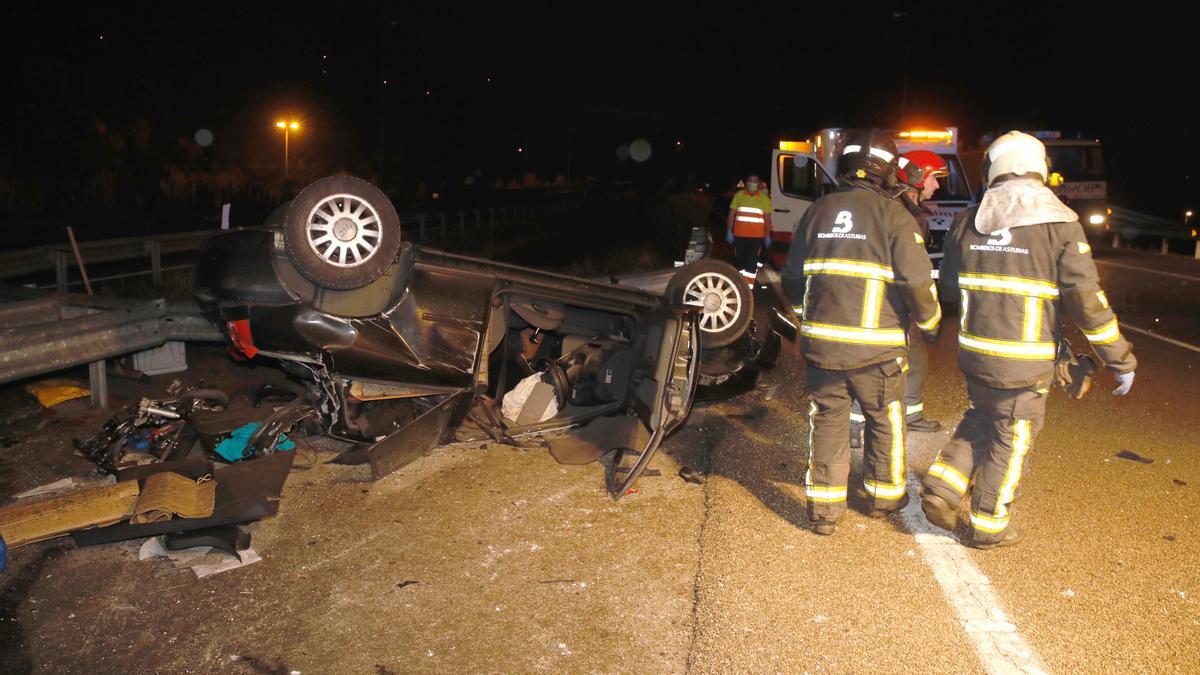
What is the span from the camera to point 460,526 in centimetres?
451

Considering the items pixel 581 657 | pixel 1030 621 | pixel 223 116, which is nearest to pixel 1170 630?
pixel 1030 621

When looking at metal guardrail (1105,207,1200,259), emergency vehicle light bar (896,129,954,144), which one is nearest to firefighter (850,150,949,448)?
emergency vehicle light bar (896,129,954,144)

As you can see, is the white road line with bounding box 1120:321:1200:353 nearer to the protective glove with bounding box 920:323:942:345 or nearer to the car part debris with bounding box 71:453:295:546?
the protective glove with bounding box 920:323:942:345

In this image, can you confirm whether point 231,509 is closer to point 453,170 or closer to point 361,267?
point 361,267

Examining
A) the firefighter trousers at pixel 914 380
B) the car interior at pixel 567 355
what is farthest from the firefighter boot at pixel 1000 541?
the car interior at pixel 567 355

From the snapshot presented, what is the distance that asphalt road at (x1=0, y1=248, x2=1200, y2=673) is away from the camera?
131 inches

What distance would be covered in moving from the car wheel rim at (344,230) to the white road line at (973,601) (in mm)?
3121

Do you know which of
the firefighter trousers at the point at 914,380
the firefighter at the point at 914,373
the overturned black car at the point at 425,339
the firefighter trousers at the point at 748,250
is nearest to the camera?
the overturned black car at the point at 425,339

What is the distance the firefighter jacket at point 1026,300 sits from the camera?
398 centimetres

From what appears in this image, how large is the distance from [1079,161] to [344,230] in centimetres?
2283

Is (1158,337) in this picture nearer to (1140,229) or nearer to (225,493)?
(225,493)

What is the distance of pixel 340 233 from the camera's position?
462cm

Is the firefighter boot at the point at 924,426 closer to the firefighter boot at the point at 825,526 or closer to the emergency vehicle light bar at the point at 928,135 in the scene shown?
the firefighter boot at the point at 825,526

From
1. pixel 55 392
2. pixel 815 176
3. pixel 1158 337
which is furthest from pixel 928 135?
pixel 55 392
